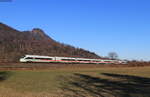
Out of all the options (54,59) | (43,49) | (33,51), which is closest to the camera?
(54,59)

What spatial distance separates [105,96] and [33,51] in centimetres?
9735

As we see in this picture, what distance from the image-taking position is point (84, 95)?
1523cm

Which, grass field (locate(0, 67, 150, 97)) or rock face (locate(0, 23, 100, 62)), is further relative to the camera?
rock face (locate(0, 23, 100, 62))

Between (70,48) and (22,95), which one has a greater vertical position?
(70,48)

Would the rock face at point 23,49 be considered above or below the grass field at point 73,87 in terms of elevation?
above

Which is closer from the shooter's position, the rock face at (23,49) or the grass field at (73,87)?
the grass field at (73,87)

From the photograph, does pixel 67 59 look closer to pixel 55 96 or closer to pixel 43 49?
pixel 43 49

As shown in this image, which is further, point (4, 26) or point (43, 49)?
point (4, 26)

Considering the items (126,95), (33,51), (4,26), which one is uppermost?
(4,26)

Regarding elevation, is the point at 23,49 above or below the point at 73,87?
above

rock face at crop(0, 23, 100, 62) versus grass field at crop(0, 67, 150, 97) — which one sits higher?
rock face at crop(0, 23, 100, 62)

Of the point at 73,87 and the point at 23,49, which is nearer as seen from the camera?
the point at 73,87

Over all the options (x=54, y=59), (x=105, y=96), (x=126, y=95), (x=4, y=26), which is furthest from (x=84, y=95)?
(x=4, y=26)

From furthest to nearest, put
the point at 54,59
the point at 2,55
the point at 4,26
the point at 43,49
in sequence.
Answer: the point at 4,26 → the point at 43,49 → the point at 2,55 → the point at 54,59
